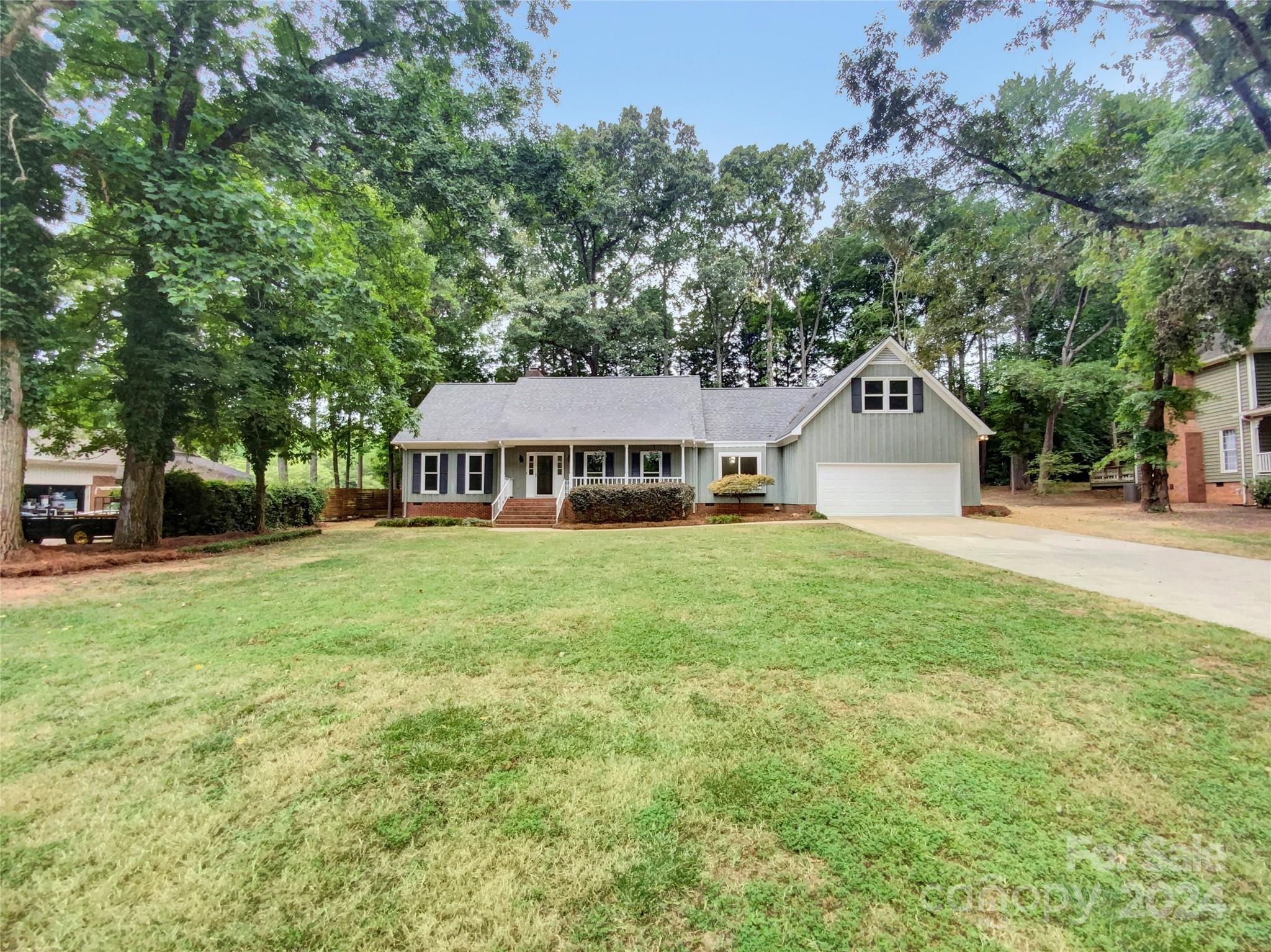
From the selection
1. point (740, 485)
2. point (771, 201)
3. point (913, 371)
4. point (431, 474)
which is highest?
point (771, 201)

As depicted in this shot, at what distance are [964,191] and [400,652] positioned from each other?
13.7 m

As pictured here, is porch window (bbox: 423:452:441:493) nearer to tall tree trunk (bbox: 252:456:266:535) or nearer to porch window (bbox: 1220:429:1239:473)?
tall tree trunk (bbox: 252:456:266:535)

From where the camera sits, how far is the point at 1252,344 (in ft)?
55.0

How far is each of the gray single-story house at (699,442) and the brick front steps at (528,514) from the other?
0.06 meters

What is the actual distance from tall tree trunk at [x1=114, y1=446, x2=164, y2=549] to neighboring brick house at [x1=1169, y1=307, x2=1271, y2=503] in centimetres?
2790

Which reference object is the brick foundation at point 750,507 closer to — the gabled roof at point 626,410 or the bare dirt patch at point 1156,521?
the gabled roof at point 626,410

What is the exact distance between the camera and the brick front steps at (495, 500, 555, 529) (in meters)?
16.8

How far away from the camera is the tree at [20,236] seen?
723 centimetres

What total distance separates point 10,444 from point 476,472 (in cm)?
1266

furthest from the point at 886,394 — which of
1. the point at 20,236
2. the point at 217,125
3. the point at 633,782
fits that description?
the point at 20,236

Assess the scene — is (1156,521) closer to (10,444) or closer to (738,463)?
(738,463)

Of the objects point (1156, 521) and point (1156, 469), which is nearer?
point (1156, 521)

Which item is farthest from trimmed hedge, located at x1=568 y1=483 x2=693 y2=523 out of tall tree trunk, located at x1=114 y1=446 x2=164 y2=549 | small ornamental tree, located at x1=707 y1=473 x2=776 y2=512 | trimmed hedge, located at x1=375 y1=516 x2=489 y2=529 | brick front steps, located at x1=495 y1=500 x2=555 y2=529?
tall tree trunk, located at x1=114 y1=446 x2=164 y2=549

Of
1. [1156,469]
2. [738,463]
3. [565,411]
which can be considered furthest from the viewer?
[565,411]
